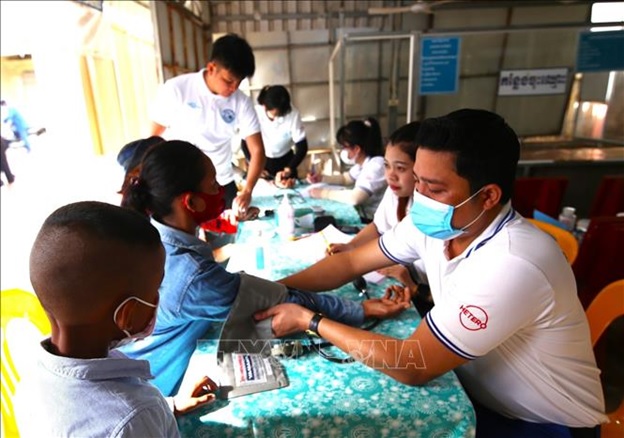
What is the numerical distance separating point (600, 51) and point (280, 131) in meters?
3.27

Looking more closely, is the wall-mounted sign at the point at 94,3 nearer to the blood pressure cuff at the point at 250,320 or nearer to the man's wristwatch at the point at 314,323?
the blood pressure cuff at the point at 250,320

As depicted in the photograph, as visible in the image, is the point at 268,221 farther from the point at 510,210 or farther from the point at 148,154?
the point at 510,210

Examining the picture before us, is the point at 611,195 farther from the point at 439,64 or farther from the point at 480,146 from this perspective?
the point at 480,146

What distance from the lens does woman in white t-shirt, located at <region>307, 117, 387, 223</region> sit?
2770 millimetres

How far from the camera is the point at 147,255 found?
0.72 meters

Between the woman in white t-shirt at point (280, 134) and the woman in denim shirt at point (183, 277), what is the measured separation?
8.82ft

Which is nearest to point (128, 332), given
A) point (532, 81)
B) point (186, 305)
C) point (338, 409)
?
point (186, 305)

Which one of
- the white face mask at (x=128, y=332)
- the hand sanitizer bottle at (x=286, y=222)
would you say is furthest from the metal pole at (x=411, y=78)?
the white face mask at (x=128, y=332)

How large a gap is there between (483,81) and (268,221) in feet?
20.4

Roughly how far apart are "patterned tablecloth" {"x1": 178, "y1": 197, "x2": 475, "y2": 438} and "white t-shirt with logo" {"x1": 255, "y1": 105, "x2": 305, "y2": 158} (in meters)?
3.34

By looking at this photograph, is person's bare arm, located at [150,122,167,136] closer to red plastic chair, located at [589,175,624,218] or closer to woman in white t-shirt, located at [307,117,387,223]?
woman in white t-shirt, located at [307,117,387,223]

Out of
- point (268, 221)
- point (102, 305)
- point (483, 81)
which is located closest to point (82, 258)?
point (102, 305)

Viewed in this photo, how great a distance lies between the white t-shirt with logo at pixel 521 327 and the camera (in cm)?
89

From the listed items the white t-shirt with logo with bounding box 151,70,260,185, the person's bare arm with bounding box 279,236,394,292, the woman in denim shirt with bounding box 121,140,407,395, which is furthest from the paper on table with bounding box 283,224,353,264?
the white t-shirt with logo with bounding box 151,70,260,185
